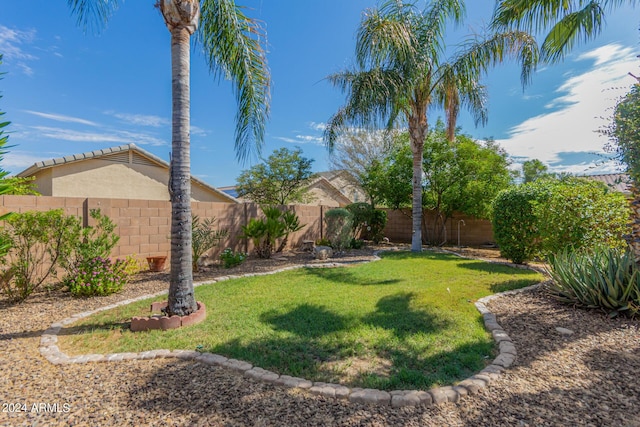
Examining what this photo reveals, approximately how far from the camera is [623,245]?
5.61 meters

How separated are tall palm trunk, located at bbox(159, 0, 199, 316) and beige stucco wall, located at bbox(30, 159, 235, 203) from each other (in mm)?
11170

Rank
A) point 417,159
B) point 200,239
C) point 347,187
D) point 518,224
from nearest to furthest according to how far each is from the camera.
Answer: point 200,239 → point 518,224 → point 417,159 → point 347,187

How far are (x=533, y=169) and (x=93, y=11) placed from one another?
29.8 metres

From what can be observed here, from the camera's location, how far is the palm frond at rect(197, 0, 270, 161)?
5.55 metres

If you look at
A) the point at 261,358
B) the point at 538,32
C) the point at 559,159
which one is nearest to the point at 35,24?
the point at 261,358

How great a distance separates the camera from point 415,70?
880 cm

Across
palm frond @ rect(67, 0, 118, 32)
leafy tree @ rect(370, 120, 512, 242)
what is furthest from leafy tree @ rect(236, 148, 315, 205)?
palm frond @ rect(67, 0, 118, 32)

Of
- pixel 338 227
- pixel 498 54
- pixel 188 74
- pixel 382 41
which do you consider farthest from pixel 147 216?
pixel 498 54

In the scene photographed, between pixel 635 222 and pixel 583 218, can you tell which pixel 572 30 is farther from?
pixel 635 222

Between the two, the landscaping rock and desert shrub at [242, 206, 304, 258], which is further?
the landscaping rock

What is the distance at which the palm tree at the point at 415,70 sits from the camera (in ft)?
28.5

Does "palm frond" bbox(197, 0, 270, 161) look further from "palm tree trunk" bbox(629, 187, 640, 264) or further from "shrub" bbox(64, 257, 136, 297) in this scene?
"palm tree trunk" bbox(629, 187, 640, 264)

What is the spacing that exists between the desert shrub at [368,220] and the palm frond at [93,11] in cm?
1046

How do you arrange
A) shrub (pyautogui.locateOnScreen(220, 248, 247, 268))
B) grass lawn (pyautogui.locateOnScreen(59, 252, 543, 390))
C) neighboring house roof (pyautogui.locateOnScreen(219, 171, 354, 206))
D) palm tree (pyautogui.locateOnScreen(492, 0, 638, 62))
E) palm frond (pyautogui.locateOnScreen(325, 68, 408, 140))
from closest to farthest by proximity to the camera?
1. grass lawn (pyautogui.locateOnScreen(59, 252, 543, 390))
2. palm tree (pyautogui.locateOnScreen(492, 0, 638, 62))
3. shrub (pyautogui.locateOnScreen(220, 248, 247, 268))
4. palm frond (pyautogui.locateOnScreen(325, 68, 408, 140))
5. neighboring house roof (pyautogui.locateOnScreen(219, 171, 354, 206))
